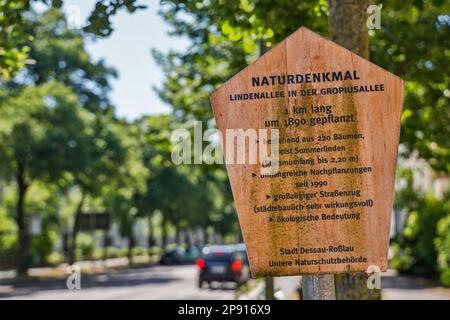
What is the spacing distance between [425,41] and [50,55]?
31.1 m

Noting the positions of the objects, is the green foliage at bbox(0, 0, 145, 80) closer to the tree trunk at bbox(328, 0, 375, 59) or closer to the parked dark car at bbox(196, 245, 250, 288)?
the tree trunk at bbox(328, 0, 375, 59)

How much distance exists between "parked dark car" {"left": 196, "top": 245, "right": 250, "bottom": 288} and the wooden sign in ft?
74.7

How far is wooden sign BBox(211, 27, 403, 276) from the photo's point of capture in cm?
407

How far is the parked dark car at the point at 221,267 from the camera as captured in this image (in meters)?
26.6

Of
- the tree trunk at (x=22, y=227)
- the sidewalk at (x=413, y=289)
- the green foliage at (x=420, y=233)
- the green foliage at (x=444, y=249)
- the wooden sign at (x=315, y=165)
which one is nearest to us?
the wooden sign at (x=315, y=165)

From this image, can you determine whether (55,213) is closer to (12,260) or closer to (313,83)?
(12,260)

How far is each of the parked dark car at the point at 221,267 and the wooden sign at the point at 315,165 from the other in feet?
74.7

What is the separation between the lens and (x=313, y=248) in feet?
13.3

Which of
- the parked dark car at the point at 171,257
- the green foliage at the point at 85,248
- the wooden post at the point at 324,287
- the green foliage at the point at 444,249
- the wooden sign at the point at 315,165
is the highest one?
the wooden sign at the point at 315,165

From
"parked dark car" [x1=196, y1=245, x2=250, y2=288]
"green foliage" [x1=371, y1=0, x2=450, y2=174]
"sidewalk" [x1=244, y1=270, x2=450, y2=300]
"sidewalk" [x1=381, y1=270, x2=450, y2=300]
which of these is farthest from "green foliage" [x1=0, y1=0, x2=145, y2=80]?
"parked dark car" [x1=196, y1=245, x2=250, y2=288]

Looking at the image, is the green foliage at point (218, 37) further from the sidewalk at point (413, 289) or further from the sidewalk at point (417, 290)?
the sidewalk at point (417, 290)

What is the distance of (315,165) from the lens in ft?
13.4

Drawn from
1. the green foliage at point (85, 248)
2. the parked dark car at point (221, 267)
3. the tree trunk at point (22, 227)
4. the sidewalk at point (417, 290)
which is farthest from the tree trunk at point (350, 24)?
the green foliage at point (85, 248)
